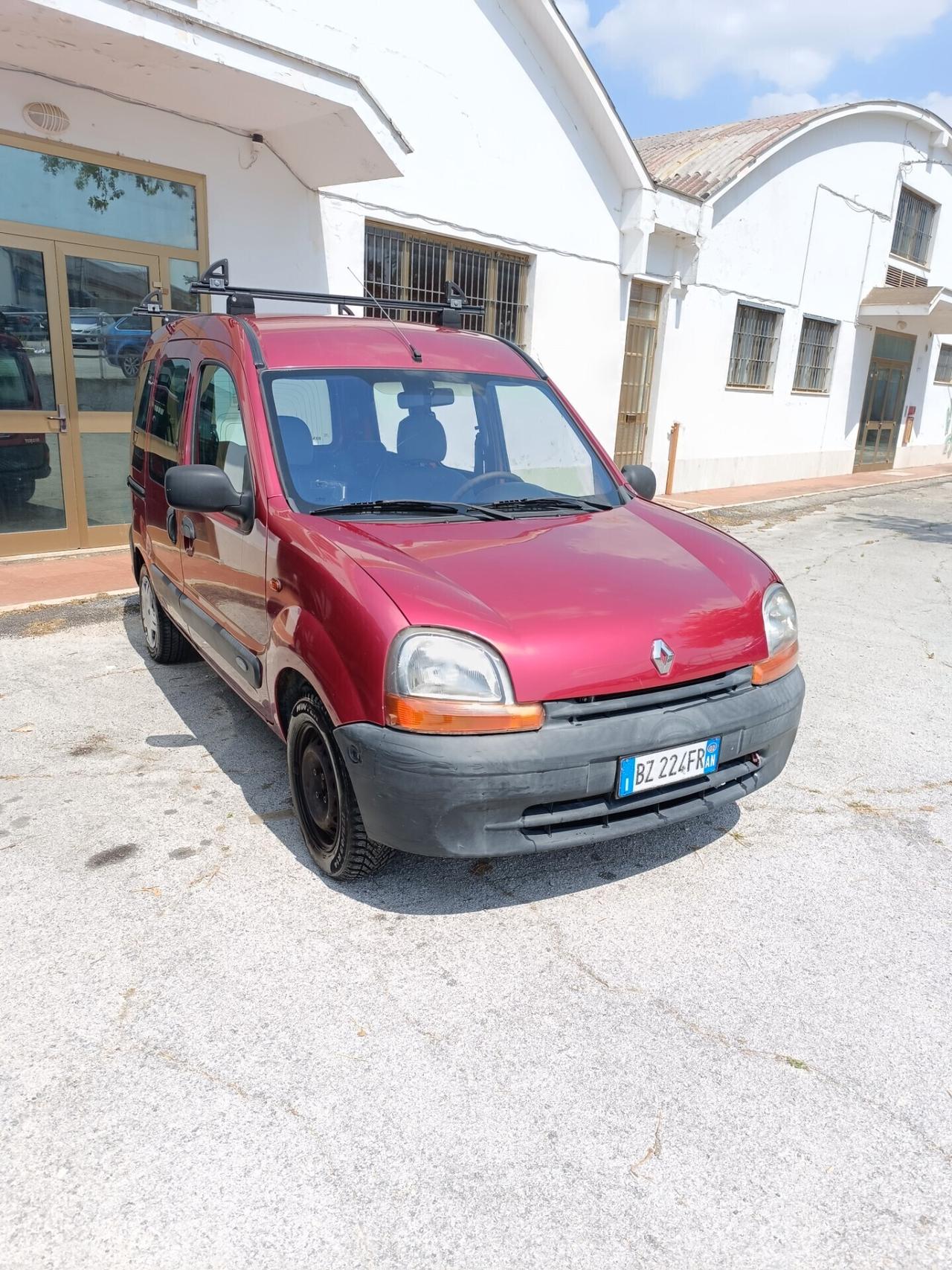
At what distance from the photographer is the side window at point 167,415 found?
4273mm

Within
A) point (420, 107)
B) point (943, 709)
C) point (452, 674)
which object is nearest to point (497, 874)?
point (452, 674)

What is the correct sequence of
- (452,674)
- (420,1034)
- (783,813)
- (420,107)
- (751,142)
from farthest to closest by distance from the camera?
(751,142) < (420,107) < (783,813) < (452,674) < (420,1034)

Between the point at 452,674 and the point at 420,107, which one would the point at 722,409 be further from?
the point at 452,674

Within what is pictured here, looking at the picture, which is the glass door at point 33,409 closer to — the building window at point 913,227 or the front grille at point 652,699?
the front grille at point 652,699

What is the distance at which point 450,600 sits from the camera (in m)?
2.63

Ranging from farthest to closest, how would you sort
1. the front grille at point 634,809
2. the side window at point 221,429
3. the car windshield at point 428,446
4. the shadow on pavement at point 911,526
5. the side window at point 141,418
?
the shadow on pavement at point 911,526, the side window at point 141,418, the side window at point 221,429, the car windshield at point 428,446, the front grille at point 634,809

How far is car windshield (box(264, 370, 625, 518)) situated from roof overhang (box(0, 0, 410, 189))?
384 centimetres

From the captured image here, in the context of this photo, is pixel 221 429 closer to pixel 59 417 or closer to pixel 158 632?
pixel 158 632

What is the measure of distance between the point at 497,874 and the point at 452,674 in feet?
3.11

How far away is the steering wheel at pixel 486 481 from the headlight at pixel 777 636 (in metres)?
1.12

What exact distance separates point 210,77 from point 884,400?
17.9 metres

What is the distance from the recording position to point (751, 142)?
46.9 feet

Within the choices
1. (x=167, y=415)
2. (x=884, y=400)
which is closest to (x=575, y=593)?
(x=167, y=415)

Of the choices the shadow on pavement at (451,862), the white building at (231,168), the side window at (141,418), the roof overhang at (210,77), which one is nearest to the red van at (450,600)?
the shadow on pavement at (451,862)
